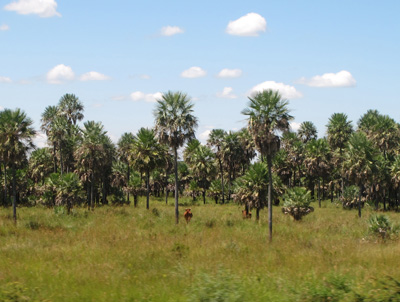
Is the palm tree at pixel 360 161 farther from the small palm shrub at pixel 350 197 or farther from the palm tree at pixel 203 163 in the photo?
the palm tree at pixel 203 163

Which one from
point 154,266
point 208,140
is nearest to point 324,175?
point 208,140

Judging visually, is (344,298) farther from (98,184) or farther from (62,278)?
(98,184)

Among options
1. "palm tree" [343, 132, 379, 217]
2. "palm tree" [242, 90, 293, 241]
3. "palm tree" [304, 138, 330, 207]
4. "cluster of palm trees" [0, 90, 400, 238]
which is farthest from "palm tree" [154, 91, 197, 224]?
"palm tree" [304, 138, 330, 207]

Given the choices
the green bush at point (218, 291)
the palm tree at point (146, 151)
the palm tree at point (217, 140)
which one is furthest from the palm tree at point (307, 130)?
the green bush at point (218, 291)

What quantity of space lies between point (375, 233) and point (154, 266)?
15.2 m

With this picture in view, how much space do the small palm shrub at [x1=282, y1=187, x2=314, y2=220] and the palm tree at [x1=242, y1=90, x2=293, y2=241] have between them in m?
11.9

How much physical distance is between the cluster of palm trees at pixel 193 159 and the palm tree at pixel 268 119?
6 centimetres

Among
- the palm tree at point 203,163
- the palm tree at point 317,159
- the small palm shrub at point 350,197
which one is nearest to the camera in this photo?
the small palm shrub at point 350,197

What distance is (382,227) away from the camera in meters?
23.8

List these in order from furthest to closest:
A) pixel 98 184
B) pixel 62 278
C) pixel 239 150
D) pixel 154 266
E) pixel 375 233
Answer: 1. pixel 239 150
2. pixel 98 184
3. pixel 375 233
4. pixel 154 266
5. pixel 62 278

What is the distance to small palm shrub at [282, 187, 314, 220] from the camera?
36.7m

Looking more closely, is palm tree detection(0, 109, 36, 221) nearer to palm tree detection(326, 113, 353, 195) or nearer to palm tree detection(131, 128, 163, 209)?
palm tree detection(131, 128, 163, 209)

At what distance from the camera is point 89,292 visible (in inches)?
395

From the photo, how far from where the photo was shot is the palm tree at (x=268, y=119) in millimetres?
25516
